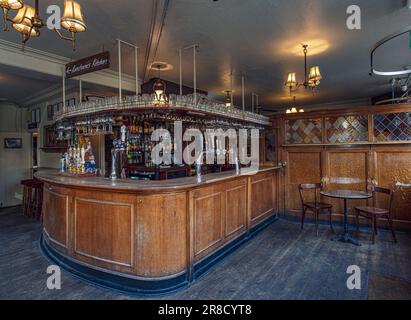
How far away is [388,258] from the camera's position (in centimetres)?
362

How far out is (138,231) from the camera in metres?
2.78

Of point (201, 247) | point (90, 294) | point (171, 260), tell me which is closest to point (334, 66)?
point (201, 247)

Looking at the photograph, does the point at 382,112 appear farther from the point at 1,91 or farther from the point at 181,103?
the point at 1,91

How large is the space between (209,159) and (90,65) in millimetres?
3701

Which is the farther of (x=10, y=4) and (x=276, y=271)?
(x=276, y=271)

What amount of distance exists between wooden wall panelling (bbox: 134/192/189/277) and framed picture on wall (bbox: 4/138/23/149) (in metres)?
7.55

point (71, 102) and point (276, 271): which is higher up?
point (71, 102)

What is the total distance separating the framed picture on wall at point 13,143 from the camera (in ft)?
25.8

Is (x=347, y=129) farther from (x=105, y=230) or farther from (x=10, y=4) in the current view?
(x=10, y=4)

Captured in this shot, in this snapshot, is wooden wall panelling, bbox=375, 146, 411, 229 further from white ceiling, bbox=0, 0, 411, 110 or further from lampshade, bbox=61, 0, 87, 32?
lampshade, bbox=61, 0, 87, 32

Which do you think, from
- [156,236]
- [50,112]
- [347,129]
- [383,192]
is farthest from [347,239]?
[50,112]

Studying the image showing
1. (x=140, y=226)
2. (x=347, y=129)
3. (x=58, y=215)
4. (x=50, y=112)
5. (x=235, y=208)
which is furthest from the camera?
(x=50, y=112)

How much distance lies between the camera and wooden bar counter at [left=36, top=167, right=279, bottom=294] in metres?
2.78

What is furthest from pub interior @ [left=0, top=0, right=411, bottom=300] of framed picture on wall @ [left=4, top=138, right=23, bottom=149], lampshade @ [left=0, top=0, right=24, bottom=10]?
framed picture on wall @ [left=4, top=138, right=23, bottom=149]
